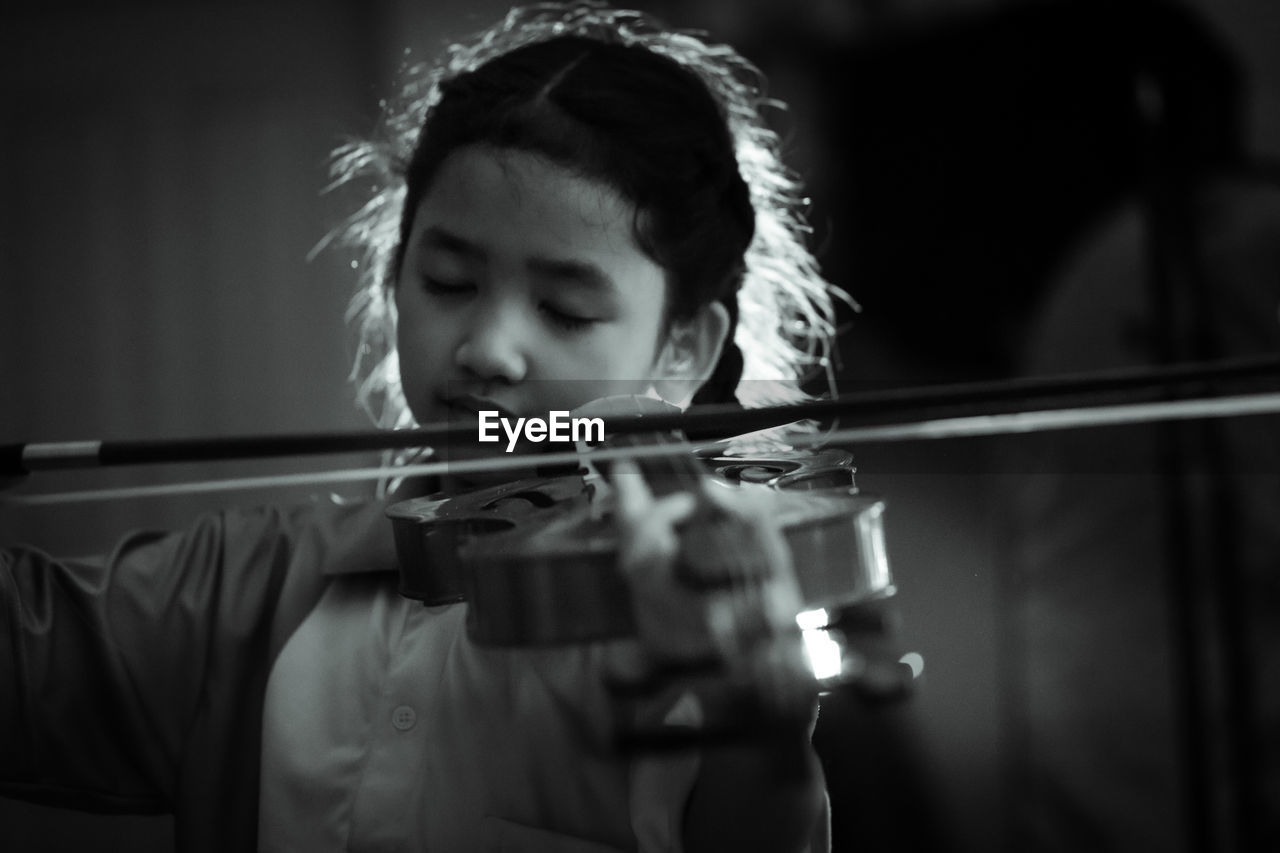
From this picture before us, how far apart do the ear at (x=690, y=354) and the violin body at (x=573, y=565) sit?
0.16m

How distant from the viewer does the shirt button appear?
52 cm

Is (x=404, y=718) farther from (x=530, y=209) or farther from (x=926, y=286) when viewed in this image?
(x=926, y=286)

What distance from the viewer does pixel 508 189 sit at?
0.59 m

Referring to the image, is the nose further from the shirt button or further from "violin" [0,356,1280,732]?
the shirt button

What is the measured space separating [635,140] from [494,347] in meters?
0.16

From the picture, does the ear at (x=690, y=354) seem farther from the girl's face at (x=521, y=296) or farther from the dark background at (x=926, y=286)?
the dark background at (x=926, y=286)

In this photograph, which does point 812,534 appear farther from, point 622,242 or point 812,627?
point 622,242

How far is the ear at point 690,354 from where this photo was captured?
654 millimetres

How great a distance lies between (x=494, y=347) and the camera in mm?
560

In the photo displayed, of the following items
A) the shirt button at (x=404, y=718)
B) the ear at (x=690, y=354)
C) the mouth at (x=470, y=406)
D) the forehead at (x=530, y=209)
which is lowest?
the shirt button at (x=404, y=718)

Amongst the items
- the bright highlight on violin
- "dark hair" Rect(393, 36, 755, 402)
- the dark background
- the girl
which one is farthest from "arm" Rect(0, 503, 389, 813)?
the dark background

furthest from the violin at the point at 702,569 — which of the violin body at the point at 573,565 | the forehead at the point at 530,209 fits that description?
the forehead at the point at 530,209

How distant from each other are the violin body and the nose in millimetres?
84

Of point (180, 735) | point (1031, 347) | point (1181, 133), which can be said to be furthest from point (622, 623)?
point (1181, 133)
